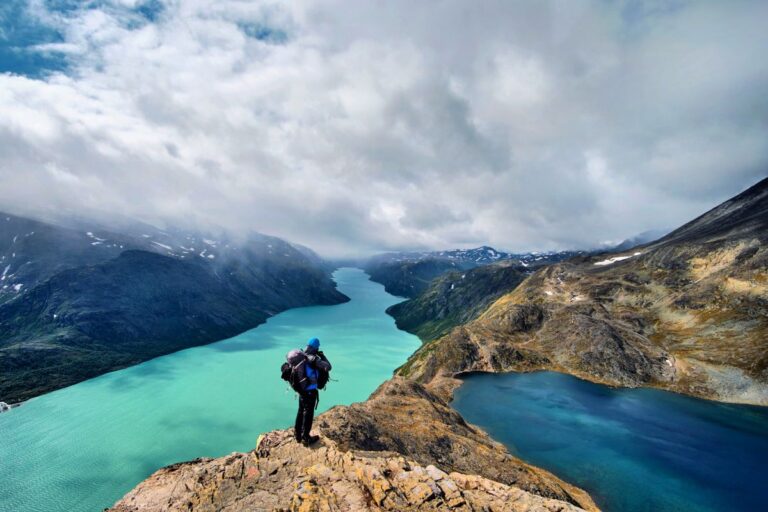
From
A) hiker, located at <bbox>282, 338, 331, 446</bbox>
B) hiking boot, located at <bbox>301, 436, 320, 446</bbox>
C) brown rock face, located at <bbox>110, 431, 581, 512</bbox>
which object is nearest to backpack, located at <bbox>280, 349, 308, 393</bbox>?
hiker, located at <bbox>282, 338, 331, 446</bbox>

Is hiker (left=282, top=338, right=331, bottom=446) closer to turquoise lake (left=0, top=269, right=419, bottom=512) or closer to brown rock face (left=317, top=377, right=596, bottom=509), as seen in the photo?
brown rock face (left=317, top=377, right=596, bottom=509)

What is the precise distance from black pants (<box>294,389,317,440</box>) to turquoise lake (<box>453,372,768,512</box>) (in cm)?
5714

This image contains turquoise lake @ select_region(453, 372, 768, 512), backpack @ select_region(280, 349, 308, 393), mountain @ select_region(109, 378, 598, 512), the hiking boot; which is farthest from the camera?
turquoise lake @ select_region(453, 372, 768, 512)

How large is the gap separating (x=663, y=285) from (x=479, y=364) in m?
102

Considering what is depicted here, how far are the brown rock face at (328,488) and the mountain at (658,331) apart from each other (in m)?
103

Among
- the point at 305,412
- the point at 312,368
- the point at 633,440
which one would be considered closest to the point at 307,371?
the point at 312,368

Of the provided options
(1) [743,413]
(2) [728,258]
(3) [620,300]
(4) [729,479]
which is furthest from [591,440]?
(2) [728,258]

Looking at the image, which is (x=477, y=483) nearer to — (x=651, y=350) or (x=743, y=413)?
(x=743, y=413)

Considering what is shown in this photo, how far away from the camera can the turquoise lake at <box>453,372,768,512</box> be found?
197 ft

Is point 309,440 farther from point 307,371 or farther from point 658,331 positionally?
point 658,331

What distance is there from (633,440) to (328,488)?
92.6 metres

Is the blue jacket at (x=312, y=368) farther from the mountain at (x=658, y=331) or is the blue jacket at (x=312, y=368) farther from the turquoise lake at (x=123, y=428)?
the turquoise lake at (x=123, y=428)

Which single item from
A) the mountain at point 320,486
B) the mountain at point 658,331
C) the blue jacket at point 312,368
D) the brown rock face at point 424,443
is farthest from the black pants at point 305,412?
the mountain at point 658,331

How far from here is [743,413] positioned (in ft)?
315
